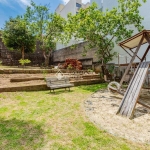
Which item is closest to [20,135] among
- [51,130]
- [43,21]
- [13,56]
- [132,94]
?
[51,130]

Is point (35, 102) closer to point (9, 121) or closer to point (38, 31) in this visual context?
point (9, 121)

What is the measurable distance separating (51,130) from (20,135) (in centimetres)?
76

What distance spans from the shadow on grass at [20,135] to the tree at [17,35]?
47.0ft

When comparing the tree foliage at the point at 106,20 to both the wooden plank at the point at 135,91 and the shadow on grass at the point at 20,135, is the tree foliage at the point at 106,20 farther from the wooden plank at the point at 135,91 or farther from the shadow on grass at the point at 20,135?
the shadow on grass at the point at 20,135

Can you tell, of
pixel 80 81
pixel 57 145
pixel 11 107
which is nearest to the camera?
pixel 57 145

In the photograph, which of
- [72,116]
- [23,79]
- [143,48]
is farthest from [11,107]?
[143,48]

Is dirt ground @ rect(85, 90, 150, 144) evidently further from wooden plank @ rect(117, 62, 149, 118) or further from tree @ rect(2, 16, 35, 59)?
tree @ rect(2, 16, 35, 59)

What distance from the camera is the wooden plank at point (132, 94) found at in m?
4.56

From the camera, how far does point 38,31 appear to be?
17953mm

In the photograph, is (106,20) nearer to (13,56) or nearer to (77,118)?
(77,118)

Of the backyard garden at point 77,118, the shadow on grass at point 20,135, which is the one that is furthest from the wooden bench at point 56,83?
the shadow on grass at point 20,135

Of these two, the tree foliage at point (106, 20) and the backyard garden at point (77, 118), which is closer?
the backyard garden at point (77, 118)

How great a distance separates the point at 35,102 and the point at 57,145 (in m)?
3.22

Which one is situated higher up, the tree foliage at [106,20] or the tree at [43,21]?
the tree at [43,21]
